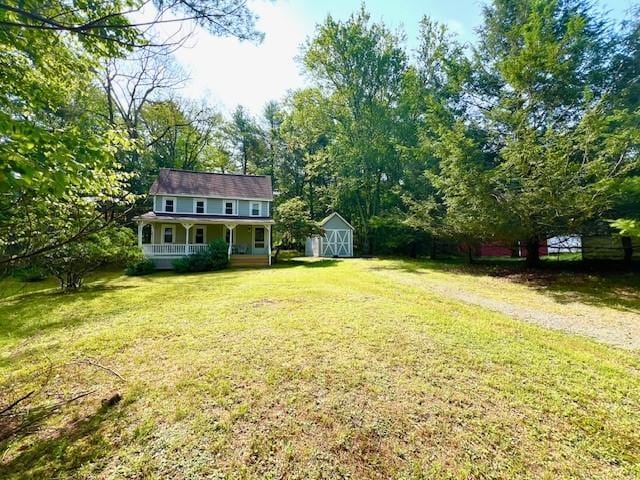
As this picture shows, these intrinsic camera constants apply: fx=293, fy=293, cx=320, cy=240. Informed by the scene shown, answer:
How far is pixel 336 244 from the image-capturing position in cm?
2438

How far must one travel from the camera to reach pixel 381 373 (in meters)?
3.62

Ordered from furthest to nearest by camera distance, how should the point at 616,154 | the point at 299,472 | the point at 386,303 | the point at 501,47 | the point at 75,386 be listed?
the point at 501,47 → the point at 616,154 → the point at 386,303 → the point at 75,386 → the point at 299,472

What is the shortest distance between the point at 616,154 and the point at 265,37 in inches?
449

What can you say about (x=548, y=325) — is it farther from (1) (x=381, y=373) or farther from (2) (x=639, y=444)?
(1) (x=381, y=373)

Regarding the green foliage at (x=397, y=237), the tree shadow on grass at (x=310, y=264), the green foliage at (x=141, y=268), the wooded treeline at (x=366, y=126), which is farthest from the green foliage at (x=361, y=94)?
the green foliage at (x=141, y=268)

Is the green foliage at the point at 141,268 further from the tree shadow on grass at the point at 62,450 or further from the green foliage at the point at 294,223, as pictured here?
the tree shadow on grass at the point at 62,450

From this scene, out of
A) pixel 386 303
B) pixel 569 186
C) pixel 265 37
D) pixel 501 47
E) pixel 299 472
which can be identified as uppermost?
pixel 501 47

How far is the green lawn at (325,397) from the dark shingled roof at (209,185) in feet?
48.8

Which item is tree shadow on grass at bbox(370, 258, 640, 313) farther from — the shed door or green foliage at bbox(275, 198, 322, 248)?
the shed door

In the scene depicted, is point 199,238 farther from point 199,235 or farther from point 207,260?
point 207,260

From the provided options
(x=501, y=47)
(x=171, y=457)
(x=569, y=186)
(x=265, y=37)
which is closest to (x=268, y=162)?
(x=501, y=47)

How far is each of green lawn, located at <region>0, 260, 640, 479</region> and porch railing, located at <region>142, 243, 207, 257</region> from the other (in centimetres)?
1114

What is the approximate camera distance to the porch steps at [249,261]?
1788 centimetres

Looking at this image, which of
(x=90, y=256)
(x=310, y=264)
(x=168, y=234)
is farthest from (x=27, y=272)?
(x=168, y=234)
